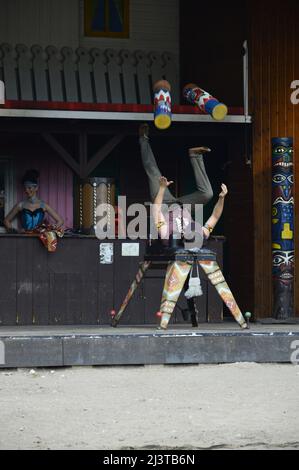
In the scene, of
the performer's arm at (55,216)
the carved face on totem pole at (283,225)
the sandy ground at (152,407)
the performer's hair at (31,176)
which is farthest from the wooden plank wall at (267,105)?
the sandy ground at (152,407)

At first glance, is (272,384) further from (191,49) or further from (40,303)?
(191,49)

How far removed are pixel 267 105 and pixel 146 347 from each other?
192 inches

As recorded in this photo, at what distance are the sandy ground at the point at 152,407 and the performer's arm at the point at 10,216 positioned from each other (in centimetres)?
408

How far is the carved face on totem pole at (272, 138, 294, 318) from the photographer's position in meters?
15.6

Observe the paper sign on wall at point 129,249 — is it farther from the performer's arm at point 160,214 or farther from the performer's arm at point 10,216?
the performer's arm at point 160,214

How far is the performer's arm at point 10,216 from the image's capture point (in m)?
15.9

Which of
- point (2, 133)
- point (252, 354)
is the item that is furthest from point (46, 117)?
point (252, 354)

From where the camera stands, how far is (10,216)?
1597cm

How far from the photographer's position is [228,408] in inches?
369

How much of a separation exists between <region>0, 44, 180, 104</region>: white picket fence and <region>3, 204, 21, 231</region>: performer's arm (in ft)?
5.19

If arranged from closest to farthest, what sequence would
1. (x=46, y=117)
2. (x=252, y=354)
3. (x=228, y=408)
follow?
(x=228, y=408) < (x=252, y=354) < (x=46, y=117)

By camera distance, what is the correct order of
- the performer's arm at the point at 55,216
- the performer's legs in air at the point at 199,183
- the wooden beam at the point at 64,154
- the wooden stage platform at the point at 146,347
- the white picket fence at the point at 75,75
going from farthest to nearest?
the white picket fence at the point at 75,75
the performer's arm at the point at 55,216
the wooden beam at the point at 64,154
the performer's legs in air at the point at 199,183
the wooden stage platform at the point at 146,347

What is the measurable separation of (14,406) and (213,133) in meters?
7.43

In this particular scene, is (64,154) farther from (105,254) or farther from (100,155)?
(105,254)
